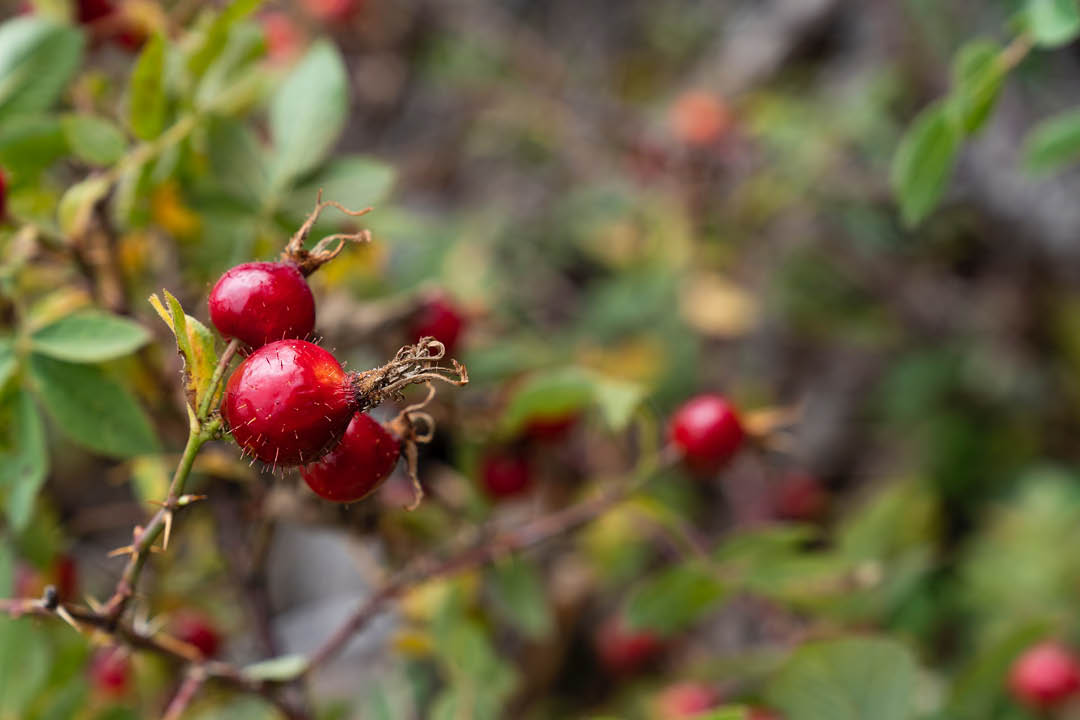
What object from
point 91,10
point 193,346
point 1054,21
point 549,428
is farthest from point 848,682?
point 91,10

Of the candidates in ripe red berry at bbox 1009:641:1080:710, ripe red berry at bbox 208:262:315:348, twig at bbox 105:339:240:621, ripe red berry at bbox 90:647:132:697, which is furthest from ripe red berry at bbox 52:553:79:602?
ripe red berry at bbox 1009:641:1080:710

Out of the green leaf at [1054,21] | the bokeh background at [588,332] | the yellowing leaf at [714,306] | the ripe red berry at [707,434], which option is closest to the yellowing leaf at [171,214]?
the bokeh background at [588,332]

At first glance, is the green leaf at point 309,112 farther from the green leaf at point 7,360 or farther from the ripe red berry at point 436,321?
the green leaf at point 7,360

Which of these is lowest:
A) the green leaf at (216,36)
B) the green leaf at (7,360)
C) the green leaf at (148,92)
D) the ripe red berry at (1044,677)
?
the green leaf at (7,360)

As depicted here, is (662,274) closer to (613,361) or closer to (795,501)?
(613,361)

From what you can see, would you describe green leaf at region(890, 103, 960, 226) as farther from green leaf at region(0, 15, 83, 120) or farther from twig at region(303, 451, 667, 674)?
green leaf at region(0, 15, 83, 120)

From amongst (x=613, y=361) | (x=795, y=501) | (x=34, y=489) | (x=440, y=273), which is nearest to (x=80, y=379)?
(x=34, y=489)
